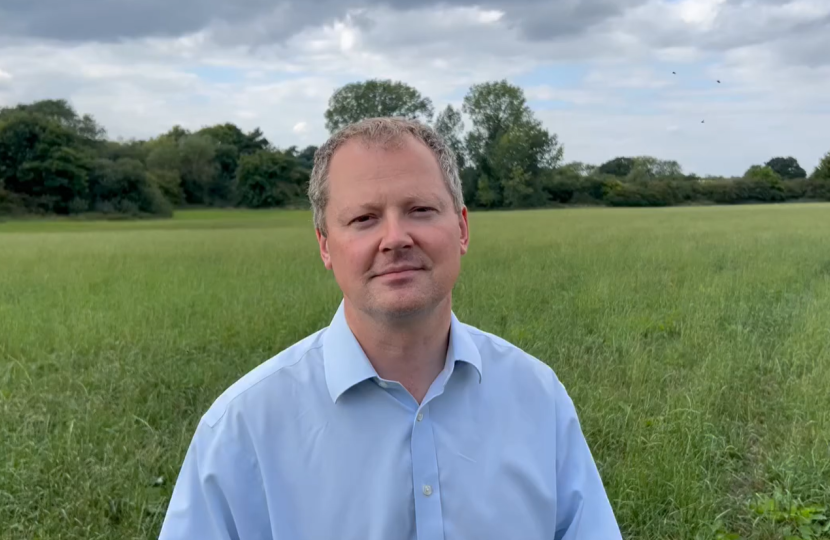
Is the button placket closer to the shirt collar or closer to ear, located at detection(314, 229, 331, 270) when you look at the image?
the shirt collar

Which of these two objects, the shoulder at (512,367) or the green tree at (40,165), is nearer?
the shoulder at (512,367)

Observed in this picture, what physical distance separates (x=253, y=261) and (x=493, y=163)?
60707 mm

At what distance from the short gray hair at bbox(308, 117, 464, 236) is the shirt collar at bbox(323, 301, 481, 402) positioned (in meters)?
0.30

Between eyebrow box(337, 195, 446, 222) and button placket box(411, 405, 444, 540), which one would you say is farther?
eyebrow box(337, 195, 446, 222)

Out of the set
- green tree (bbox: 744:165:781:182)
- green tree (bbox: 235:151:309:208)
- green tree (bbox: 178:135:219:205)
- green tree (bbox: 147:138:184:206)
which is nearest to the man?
green tree (bbox: 235:151:309:208)

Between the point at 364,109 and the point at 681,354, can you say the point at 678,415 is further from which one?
the point at 364,109

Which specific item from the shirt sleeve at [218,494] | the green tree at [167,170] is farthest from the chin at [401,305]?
the green tree at [167,170]

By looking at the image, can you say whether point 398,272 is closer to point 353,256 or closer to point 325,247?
point 353,256

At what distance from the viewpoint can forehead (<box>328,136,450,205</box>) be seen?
5.67 feet

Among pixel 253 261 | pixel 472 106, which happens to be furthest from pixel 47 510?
pixel 472 106

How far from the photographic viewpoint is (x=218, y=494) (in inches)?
62.1

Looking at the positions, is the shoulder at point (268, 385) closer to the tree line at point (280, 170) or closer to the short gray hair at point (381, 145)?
the short gray hair at point (381, 145)

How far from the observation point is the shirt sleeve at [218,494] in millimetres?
1562

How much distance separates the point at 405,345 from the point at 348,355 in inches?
6.2
